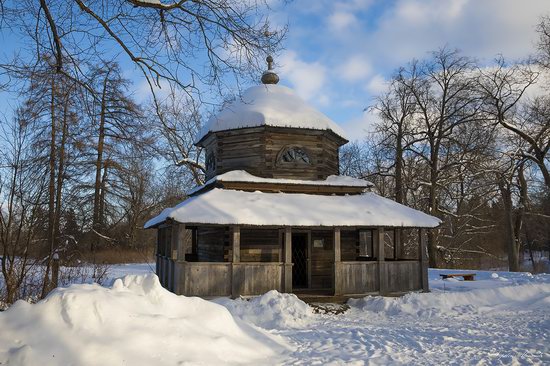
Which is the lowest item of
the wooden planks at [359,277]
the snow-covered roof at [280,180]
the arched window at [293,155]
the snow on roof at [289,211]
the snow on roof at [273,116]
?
the wooden planks at [359,277]

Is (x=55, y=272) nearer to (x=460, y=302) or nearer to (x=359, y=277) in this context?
(x=359, y=277)

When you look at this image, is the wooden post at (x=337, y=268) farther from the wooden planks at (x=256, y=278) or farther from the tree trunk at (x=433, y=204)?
the tree trunk at (x=433, y=204)

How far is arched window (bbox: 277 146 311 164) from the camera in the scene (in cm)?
1568

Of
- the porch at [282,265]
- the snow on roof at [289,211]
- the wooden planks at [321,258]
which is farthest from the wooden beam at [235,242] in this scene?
the wooden planks at [321,258]

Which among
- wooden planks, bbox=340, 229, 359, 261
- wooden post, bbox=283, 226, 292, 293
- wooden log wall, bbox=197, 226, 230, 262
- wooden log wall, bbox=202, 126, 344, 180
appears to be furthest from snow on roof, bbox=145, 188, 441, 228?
wooden log wall, bbox=197, 226, 230, 262

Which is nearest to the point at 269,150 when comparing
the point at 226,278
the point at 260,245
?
the point at 260,245

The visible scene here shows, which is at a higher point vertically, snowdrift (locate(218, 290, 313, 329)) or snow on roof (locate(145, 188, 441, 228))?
snow on roof (locate(145, 188, 441, 228))

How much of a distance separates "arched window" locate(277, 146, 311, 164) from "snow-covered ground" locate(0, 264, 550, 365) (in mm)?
5386

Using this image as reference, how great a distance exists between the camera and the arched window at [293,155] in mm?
15680

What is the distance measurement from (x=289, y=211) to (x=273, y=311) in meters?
3.44

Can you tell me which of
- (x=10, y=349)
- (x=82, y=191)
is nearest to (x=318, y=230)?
(x=10, y=349)

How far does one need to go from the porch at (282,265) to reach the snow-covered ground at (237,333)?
1.24m

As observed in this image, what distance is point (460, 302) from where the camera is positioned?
43.3ft

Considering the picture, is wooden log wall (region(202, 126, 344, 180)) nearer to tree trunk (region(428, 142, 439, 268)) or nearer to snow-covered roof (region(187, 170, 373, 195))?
snow-covered roof (region(187, 170, 373, 195))
